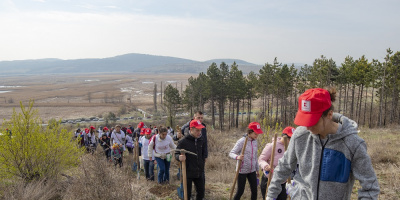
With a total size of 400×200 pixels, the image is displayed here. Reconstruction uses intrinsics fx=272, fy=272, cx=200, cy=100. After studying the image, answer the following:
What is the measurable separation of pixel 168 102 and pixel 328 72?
2305 cm

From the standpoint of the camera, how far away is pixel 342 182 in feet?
6.27

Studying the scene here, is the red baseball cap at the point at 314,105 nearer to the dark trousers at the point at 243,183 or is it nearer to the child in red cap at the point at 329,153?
the child in red cap at the point at 329,153

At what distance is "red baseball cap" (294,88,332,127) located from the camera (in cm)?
183

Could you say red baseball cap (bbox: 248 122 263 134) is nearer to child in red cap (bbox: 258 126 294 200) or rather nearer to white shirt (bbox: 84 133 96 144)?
child in red cap (bbox: 258 126 294 200)

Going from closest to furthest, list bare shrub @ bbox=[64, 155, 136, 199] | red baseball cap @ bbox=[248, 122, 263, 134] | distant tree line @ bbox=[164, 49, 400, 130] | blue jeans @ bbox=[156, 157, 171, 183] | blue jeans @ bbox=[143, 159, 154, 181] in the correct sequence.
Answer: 1. bare shrub @ bbox=[64, 155, 136, 199]
2. red baseball cap @ bbox=[248, 122, 263, 134]
3. blue jeans @ bbox=[156, 157, 171, 183]
4. blue jeans @ bbox=[143, 159, 154, 181]
5. distant tree line @ bbox=[164, 49, 400, 130]

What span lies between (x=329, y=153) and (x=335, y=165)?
0.29 ft

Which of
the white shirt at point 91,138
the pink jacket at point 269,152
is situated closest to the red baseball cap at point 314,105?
the pink jacket at point 269,152

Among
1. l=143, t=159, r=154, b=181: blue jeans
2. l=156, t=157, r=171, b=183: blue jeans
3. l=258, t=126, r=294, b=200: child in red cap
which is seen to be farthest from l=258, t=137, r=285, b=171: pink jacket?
l=143, t=159, r=154, b=181: blue jeans

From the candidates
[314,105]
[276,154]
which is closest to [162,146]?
[276,154]

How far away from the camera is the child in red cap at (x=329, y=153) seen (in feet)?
6.00

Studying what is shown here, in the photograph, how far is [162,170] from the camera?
7.38 meters

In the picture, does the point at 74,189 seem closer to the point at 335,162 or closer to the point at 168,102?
the point at 335,162

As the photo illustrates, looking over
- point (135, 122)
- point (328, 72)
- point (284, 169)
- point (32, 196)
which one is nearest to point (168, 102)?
point (135, 122)

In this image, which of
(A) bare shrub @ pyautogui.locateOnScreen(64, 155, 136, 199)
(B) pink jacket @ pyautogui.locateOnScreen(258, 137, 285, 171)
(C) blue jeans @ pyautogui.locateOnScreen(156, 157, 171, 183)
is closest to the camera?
(B) pink jacket @ pyautogui.locateOnScreen(258, 137, 285, 171)
